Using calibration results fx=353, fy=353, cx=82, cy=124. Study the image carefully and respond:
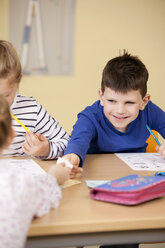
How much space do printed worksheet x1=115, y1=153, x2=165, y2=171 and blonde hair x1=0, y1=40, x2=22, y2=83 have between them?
53 cm

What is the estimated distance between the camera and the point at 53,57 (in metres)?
3.24

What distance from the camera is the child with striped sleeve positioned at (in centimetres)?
130

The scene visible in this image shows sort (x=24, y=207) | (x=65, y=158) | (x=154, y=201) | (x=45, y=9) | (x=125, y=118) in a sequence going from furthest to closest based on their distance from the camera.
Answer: (x=45, y=9) < (x=125, y=118) < (x=65, y=158) < (x=154, y=201) < (x=24, y=207)

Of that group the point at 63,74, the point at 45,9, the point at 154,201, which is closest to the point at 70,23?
the point at 45,9

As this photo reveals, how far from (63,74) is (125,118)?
1836 mm

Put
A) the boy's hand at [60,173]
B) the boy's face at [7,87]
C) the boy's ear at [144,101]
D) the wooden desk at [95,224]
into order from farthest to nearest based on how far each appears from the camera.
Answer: the boy's ear at [144,101], the boy's face at [7,87], the boy's hand at [60,173], the wooden desk at [95,224]

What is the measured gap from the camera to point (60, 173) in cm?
100

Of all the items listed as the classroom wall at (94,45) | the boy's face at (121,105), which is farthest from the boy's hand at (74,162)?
the classroom wall at (94,45)

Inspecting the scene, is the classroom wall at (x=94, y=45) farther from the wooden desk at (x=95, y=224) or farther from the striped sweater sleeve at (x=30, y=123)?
the wooden desk at (x=95, y=224)

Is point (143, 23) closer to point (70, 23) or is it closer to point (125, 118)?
point (70, 23)

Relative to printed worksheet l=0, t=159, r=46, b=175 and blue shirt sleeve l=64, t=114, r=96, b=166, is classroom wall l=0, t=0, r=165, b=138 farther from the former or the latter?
printed worksheet l=0, t=159, r=46, b=175

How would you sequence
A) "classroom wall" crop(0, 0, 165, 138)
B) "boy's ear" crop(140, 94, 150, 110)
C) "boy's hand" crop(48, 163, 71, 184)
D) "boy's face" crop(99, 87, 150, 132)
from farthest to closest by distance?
1. "classroom wall" crop(0, 0, 165, 138)
2. "boy's ear" crop(140, 94, 150, 110)
3. "boy's face" crop(99, 87, 150, 132)
4. "boy's hand" crop(48, 163, 71, 184)

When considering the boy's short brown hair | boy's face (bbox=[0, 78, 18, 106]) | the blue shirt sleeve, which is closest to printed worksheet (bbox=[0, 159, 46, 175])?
the blue shirt sleeve

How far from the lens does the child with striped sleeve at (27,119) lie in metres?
1.30
